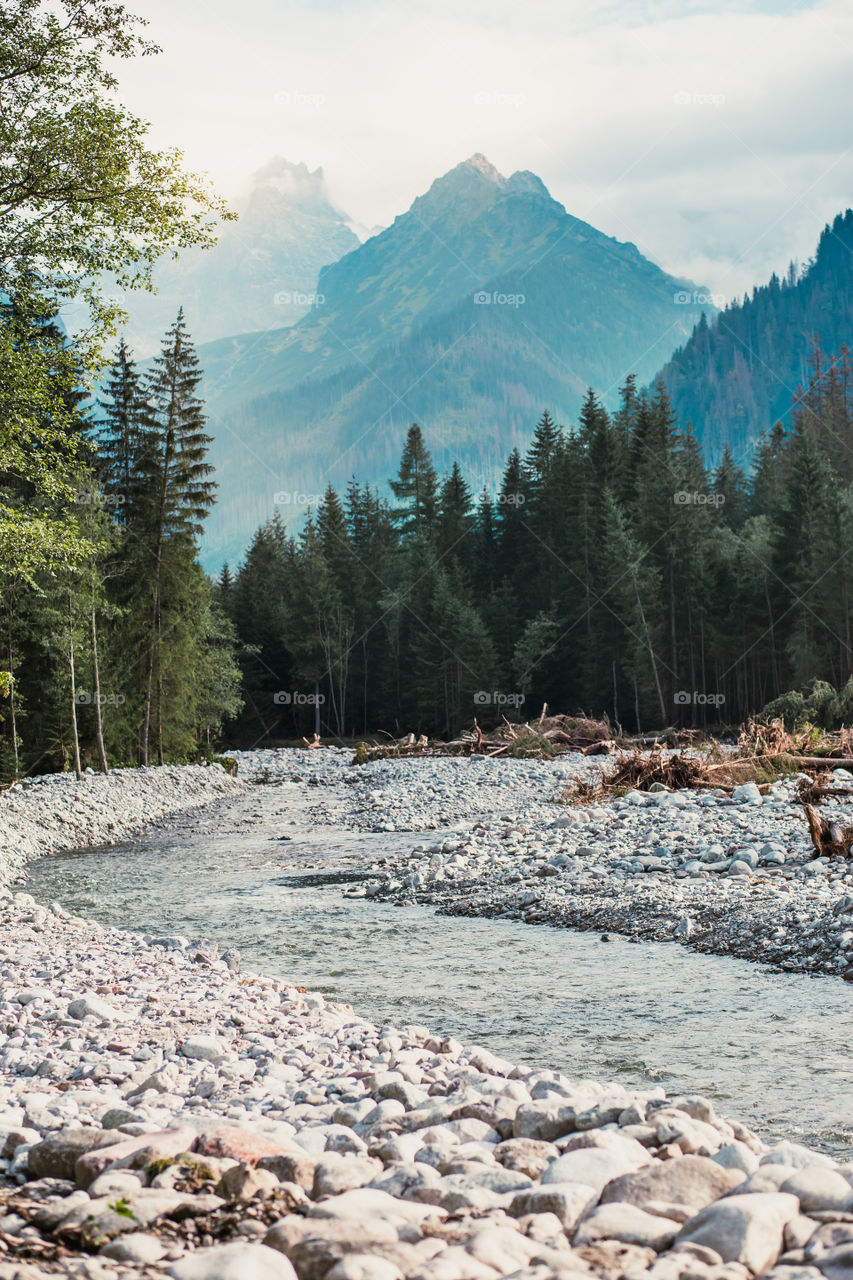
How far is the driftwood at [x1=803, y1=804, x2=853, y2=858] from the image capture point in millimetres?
9984

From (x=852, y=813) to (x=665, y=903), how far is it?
4.58m

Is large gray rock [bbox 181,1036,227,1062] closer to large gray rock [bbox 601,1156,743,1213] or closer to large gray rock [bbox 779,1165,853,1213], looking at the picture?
large gray rock [bbox 601,1156,743,1213]

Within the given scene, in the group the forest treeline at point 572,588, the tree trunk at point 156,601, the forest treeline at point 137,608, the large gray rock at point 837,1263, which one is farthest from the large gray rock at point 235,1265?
the forest treeline at point 572,588

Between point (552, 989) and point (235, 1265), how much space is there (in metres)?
4.89

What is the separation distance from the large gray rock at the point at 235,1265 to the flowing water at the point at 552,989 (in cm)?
272

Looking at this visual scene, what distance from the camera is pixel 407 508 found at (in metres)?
77.4

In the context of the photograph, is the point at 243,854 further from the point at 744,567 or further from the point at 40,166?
the point at 744,567

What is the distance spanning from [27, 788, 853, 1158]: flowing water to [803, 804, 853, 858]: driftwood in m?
2.87

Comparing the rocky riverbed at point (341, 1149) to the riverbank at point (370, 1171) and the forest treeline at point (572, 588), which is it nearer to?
the riverbank at point (370, 1171)

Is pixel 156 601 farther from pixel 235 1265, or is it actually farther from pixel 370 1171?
pixel 235 1265

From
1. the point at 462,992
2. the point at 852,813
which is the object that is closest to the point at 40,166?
the point at 462,992

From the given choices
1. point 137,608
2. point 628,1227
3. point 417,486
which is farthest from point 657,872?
point 417,486

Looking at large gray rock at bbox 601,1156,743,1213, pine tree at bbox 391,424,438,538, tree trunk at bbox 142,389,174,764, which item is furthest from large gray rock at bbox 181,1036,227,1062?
pine tree at bbox 391,424,438,538

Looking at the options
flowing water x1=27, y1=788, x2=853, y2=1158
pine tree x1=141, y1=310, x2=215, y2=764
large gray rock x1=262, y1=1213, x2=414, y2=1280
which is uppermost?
pine tree x1=141, y1=310, x2=215, y2=764
